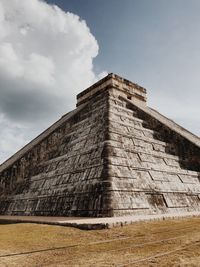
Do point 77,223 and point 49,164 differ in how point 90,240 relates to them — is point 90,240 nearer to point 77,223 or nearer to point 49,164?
point 77,223

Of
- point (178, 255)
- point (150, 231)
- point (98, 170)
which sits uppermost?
point (98, 170)

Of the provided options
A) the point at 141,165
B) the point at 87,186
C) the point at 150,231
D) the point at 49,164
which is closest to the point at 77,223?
the point at 150,231

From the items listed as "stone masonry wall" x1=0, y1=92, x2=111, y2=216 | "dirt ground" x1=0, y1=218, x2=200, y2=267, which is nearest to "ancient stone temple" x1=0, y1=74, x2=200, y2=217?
"stone masonry wall" x1=0, y1=92, x2=111, y2=216

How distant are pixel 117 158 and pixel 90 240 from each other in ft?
13.9

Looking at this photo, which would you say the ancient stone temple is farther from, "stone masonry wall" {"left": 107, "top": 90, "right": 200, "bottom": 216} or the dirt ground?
the dirt ground

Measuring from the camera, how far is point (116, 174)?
324 inches

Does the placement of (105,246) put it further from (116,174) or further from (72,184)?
(72,184)

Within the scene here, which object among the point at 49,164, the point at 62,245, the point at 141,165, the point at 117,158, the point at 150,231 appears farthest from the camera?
the point at 49,164

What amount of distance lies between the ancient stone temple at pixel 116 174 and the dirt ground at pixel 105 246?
166cm

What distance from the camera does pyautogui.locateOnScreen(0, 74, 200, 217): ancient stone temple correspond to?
7.86 metres

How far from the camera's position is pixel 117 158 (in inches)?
355

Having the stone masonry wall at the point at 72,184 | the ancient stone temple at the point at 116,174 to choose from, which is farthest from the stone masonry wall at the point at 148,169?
the stone masonry wall at the point at 72,184

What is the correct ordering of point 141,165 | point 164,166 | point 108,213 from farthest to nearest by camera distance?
point 164,166 → point 141,165 → point 108,213

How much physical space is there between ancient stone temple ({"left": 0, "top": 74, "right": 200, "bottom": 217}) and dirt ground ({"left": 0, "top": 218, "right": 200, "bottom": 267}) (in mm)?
1663
